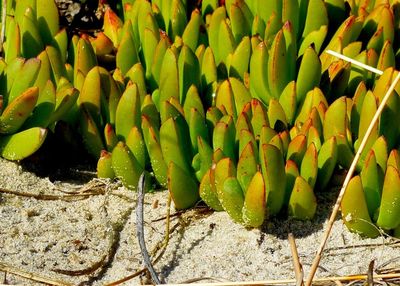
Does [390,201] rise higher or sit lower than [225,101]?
lower

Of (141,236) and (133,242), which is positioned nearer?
(141,236)

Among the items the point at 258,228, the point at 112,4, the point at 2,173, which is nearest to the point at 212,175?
the point at 258,228

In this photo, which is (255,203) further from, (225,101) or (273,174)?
(225,101)

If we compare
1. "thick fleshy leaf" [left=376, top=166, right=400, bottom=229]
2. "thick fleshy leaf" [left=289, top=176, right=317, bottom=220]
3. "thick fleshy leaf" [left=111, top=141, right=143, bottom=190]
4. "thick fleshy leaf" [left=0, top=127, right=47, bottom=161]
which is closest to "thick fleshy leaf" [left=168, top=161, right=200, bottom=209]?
"thick fleshy leaf" [left=111, top=141, right=143, bottom=190]

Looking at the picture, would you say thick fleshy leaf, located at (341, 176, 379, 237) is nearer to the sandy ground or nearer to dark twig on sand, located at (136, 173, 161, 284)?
the sandy ground

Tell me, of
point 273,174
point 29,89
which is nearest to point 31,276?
point 29,89

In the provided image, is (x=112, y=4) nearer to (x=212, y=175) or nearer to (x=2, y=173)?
(x=2, y=173)

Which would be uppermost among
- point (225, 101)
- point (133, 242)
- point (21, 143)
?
point (225, 101)

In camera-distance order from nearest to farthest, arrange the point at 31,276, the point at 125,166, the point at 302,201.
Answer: the point at 31,276, the point at 302,201, the point at 125,166
